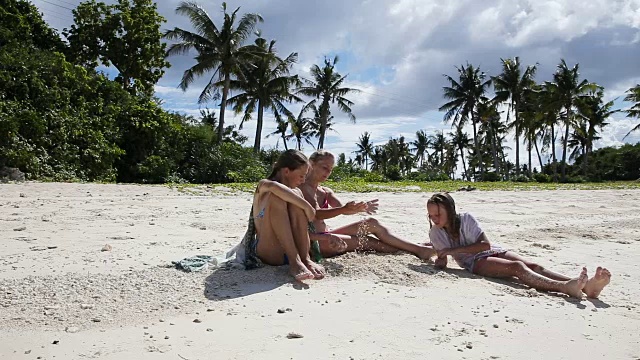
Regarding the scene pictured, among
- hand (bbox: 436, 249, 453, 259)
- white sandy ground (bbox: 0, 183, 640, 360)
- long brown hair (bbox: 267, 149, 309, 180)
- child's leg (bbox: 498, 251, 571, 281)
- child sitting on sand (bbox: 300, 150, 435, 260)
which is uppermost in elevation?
long brown hair (bbox: 267, 149, 309, 180)

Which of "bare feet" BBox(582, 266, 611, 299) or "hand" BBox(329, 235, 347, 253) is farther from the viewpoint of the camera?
"hand" BBox(329, 235, 347, 253)

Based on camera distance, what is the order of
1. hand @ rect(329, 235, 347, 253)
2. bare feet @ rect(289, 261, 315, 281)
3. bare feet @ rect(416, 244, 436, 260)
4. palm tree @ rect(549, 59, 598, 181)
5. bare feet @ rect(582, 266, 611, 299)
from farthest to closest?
1. palm tree @ rect(549, 59, 598, 181)
2. bare feet @ rect(416, 244, 436, 260)
3. hand @ rect(329, 235, 347, 253)
4. bare feet @ rect(289, 261, 315, 281)
5. bare feet @ rect(582, 266, 611, 299)

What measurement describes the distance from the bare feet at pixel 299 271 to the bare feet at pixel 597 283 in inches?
77.2

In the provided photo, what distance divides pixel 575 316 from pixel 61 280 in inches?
135

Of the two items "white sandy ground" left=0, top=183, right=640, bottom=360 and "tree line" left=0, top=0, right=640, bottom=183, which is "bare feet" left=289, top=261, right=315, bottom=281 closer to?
"white sandy ground" left=0, top=183, right=640, bottom=360

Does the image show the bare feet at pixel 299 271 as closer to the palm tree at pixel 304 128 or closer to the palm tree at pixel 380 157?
the palm tree at pixel 304 128

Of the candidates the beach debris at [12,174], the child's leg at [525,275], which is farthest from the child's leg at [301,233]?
the beach debris at [12,174]

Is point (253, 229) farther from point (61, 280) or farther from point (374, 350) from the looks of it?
point (374, 350)

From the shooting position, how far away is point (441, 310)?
10.9ft

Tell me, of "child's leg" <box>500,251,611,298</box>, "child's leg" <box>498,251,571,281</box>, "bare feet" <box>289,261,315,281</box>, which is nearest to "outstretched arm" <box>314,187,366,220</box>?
"bare feet" <box>289,261,315,281</box>

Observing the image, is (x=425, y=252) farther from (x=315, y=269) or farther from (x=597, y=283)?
(x=597, y=283)

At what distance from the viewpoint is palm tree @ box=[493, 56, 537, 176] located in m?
42.5

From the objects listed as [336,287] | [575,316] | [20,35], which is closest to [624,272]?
[575,316]

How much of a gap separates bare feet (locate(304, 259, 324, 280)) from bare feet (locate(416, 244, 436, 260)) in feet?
3.47
